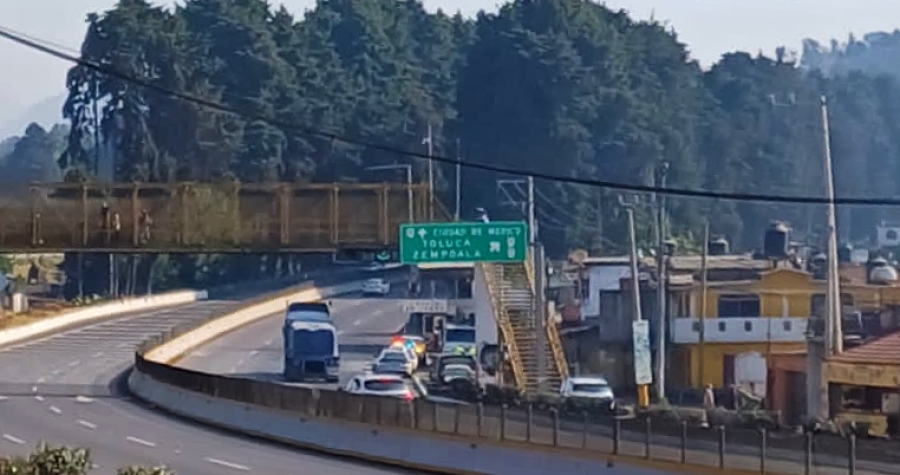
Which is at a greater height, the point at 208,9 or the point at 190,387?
the point at 208,9

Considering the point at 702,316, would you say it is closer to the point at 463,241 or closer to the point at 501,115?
the point at 463,241

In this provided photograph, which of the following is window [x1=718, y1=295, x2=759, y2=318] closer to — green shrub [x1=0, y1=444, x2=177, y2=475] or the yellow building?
the yellow building

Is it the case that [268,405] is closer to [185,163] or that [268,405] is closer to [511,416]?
[511,416]

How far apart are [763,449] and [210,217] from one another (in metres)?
29.4

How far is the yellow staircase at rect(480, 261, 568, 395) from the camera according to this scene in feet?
213

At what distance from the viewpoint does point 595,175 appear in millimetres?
111438

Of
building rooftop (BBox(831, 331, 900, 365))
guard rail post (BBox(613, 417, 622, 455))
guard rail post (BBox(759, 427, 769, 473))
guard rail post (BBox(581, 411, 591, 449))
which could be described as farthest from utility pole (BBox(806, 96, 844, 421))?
guard rail post (BBox(759, 427, 769, 473))

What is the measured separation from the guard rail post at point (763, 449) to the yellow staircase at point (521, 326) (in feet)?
104

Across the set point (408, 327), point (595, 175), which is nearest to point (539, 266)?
point (408, 327)

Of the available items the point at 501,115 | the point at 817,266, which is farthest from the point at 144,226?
the point at 501,115

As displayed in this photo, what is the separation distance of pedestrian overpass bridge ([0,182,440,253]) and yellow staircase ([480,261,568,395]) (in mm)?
8207

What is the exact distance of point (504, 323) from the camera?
219 feet

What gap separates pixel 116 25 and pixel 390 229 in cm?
6756

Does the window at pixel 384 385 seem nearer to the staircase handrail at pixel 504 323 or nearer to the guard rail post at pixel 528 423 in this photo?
the staircase handrail at pixel 504 323
